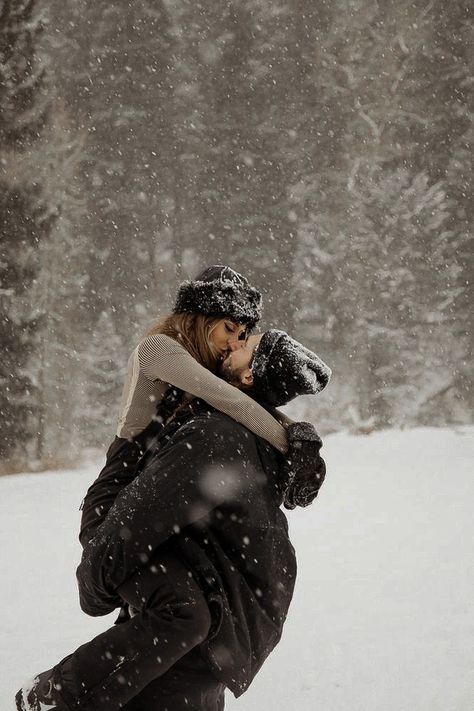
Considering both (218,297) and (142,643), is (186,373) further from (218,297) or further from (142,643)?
(142,643)

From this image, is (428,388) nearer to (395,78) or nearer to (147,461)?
(395,78)

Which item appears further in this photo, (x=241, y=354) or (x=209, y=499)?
(x=241, y=354)

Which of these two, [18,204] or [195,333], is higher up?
[18,204]

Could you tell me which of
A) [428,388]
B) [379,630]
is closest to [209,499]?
[379,630]

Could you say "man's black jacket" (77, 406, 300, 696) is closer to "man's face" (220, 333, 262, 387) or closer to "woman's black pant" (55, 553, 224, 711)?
"woman's black pant" (55, 553, 224, 711)

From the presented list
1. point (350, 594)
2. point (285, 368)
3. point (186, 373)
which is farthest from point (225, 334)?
point (350, 594)

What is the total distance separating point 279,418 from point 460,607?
14.7 ft

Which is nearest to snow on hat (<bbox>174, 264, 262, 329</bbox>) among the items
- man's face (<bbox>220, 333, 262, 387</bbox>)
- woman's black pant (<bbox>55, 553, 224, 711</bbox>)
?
man's face (<bbox>220, 333, 262, 387</bbox>)

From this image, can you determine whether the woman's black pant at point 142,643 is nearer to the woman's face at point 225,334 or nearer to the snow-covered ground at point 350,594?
the woman's face at point 225,334

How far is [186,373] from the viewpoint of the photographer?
8.52ft

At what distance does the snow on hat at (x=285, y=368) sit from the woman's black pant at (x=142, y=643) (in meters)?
0.73

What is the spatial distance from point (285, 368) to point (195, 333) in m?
0.63

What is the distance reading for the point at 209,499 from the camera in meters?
2.21

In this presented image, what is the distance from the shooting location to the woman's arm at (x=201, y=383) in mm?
2408
